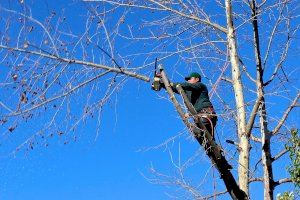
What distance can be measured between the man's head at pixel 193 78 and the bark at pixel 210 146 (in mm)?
736

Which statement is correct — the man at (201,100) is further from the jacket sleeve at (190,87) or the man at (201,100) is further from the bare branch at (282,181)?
the bare branch at (282,181)

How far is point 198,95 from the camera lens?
693cm

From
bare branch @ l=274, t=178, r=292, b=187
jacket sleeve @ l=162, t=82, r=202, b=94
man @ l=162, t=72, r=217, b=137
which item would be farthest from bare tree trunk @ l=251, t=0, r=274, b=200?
jacket sleeve @ l=162, t=82, r=202, b=94

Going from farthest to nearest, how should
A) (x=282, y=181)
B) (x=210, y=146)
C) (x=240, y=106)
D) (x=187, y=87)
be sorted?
1. (x=282, y=181)
2. (x=240, y=106)
3. (x=187, y=87)
4. (x=210, y=146)

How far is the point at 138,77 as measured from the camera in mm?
6695

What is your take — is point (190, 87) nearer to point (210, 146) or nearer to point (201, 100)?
point (201, 100)

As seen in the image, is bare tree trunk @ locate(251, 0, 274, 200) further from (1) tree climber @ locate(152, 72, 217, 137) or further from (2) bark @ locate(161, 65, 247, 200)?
(1) tree climber @ locate(152, 72, 217, 137)

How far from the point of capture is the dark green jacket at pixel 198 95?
6.77 metres

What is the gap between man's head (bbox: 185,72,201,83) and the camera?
720cm

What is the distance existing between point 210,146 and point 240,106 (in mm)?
811

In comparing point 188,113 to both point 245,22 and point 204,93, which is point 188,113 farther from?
point 245,22

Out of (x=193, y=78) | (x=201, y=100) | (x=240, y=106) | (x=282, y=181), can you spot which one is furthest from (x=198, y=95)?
(x=282, y=181)

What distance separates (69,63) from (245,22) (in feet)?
7.00

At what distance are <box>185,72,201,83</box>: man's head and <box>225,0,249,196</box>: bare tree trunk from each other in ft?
1.40
